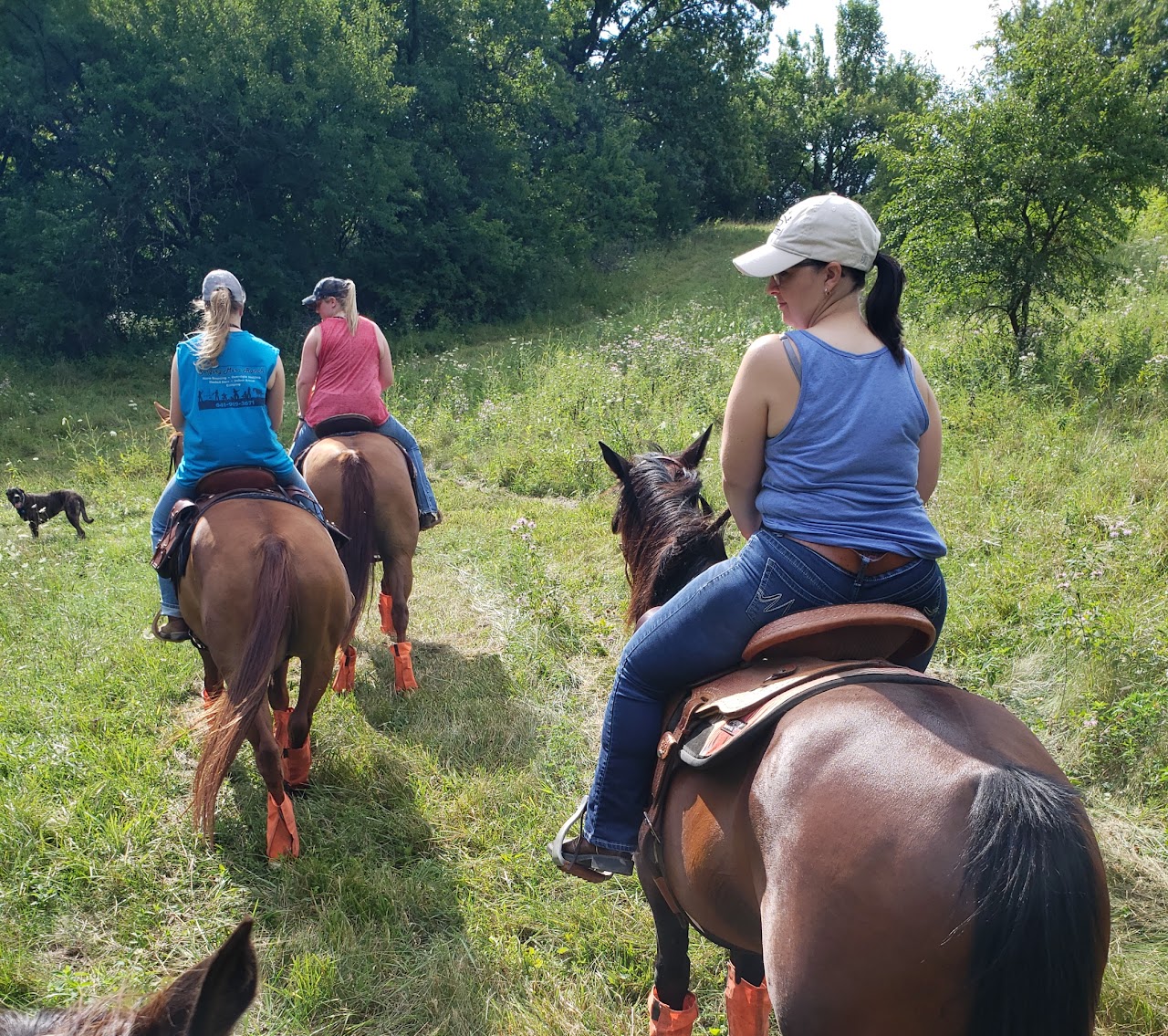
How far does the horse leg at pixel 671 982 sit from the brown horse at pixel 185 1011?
5.34 feet

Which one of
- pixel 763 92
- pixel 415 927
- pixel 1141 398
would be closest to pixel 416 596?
pixel 415 927

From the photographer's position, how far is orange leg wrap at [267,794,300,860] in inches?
152

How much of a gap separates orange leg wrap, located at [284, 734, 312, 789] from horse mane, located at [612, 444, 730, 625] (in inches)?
82.5

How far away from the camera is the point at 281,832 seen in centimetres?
389

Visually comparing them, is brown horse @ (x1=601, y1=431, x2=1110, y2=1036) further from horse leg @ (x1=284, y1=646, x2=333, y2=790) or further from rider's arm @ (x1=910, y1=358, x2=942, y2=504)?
horse leg @ (x1=284, y1=646, x2=333, y2=790)

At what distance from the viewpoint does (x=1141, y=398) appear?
7.68 meters

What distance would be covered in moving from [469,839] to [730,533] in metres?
3.50

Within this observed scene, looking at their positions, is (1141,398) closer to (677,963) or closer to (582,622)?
(582,622)

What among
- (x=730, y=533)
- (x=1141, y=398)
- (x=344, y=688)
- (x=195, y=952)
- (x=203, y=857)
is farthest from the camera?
(x=1141, y=398)

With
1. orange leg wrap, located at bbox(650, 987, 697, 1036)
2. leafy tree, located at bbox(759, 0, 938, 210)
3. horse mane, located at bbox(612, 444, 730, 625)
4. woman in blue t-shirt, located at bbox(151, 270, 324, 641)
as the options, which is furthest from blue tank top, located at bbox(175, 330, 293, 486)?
leafy tree, located at bbox(759, 0, 938, 210)

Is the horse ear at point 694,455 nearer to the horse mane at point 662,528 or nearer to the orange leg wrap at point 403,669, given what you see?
the horse mane at point 662,528

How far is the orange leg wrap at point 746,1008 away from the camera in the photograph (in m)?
2.62

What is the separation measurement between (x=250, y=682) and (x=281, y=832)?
0.74 meters

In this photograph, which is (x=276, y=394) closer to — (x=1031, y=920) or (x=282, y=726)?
(x=282, y=726)
